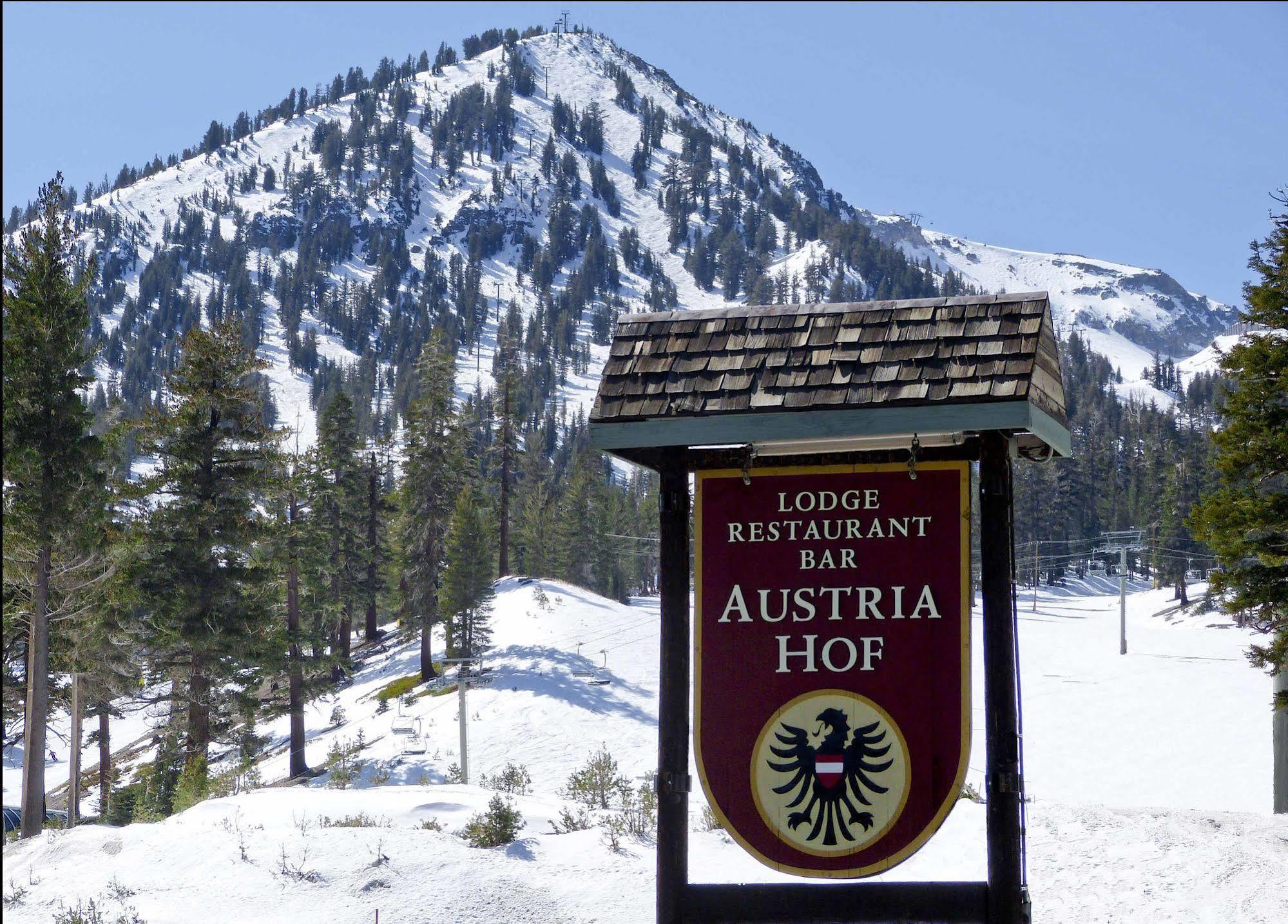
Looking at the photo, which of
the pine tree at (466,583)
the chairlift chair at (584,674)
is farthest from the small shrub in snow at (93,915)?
the pine tree at (466,583)

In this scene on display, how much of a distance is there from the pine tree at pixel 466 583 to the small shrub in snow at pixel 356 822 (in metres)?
30.2

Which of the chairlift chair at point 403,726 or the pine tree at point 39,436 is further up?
the pine tree at point 39,436

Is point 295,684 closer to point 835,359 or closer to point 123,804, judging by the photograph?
point 123,804

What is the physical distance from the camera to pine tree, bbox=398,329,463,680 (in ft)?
158

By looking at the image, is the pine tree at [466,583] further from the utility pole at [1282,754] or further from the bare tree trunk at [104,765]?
the utility pole at [1282,754]

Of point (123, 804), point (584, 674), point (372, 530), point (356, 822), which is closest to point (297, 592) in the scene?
point (123, 804)

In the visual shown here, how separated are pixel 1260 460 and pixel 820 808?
12833mm

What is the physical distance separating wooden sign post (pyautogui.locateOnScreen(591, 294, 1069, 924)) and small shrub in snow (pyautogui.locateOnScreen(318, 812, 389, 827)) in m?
6.05

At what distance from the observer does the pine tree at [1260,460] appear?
16703mm

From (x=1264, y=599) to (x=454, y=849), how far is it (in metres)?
12.3

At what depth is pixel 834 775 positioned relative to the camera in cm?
696

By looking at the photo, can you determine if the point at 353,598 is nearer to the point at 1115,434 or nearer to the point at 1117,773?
the point at 1117,773

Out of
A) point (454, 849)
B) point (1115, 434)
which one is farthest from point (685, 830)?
point (1115, 434)

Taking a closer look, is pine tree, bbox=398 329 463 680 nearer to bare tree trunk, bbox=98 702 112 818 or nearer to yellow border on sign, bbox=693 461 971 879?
bare tree trunk, bbox=98 702 112 818
